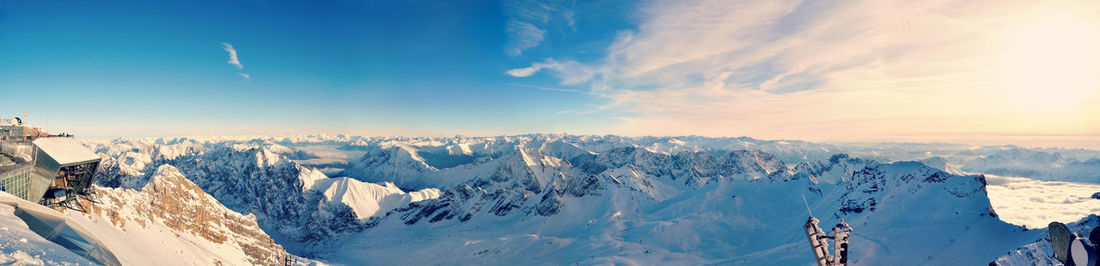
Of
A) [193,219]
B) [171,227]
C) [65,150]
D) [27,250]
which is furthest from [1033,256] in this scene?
[193,219]

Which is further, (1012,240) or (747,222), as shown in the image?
(747,222)

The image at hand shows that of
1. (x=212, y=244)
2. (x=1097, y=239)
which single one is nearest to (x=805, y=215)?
(x=1097, y=239)

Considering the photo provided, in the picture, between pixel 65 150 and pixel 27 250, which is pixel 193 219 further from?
pixel 27 250

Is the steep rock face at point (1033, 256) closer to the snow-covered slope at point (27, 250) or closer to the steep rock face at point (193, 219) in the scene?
the snow-covered slope at point (27, 250)

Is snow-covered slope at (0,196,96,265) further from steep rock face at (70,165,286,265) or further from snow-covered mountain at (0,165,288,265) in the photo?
steep rock face at (70,165,286,265)

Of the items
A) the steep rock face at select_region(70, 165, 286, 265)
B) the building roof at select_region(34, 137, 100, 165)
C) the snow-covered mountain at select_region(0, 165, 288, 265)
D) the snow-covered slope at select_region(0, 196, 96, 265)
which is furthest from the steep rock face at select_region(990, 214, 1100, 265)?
the steep rock face at select_region(70, 165, 286, 265)

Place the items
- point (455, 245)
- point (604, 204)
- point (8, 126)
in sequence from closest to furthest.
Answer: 1. point (8, 126)
2. point (455, 245)
3. point (604, 204)

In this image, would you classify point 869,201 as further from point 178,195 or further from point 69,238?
point 178,195


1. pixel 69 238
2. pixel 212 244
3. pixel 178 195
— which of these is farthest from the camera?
pixel 178 195
